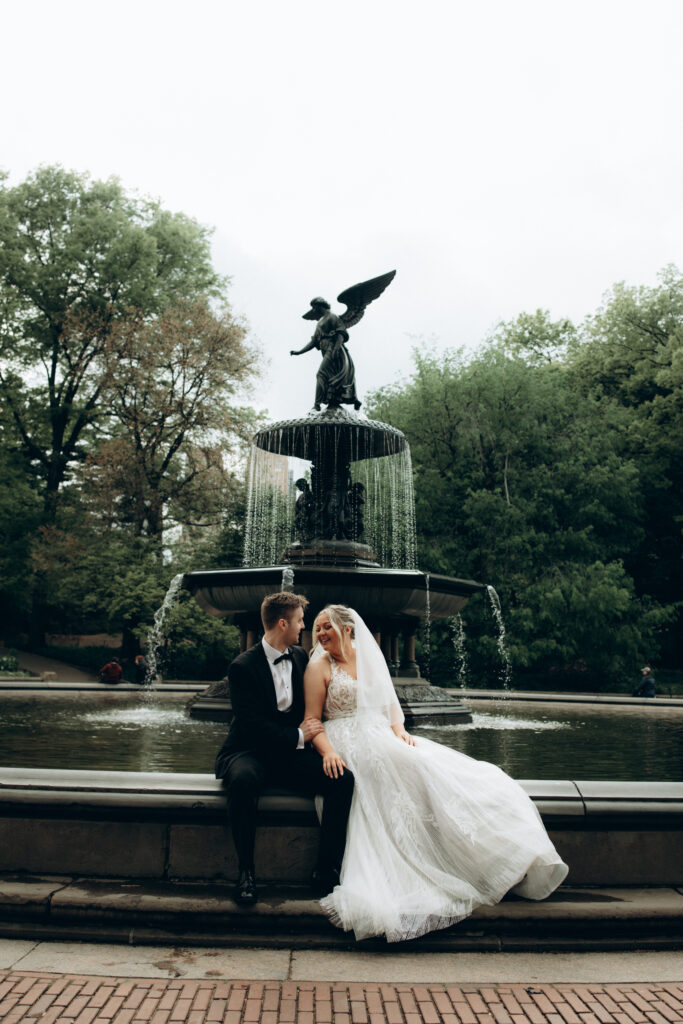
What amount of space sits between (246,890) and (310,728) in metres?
0.96

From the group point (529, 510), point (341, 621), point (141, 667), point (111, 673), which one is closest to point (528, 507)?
point (529, 510)

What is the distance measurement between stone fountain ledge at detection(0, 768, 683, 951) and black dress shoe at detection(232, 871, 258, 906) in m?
0.05

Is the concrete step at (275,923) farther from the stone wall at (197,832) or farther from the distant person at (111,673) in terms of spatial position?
the distant person at (111,673)

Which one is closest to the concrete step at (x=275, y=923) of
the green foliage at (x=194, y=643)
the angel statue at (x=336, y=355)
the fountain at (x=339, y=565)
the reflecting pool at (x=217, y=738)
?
the reflecting pool at (x=217, y=738)

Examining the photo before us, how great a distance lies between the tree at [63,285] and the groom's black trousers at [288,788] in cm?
3138

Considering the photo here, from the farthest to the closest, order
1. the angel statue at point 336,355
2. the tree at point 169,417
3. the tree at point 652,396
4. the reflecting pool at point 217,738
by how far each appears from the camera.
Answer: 1. the tree at point 652,396
2. the tree at point 169,417
3. the angel statue at point 336,355
4. the reflecting pool at point 217,738

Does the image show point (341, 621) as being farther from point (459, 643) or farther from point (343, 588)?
point (459, 643)

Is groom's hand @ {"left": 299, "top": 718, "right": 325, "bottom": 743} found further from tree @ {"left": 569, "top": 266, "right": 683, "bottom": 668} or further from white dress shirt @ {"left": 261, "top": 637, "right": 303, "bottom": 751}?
tree @ {"left": 569, "top": 266, "right": 683, "bottom": 668}

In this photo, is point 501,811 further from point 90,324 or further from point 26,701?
point 90,324

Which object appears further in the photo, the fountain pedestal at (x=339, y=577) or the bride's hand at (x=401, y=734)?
the fountain pedestal at (x=339, y=577)

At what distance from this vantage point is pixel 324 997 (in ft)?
11.6

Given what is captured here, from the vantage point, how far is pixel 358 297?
15.0 m

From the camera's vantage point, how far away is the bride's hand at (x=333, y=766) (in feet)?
14.8

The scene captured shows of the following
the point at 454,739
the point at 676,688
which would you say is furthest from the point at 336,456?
the point at 676,688
